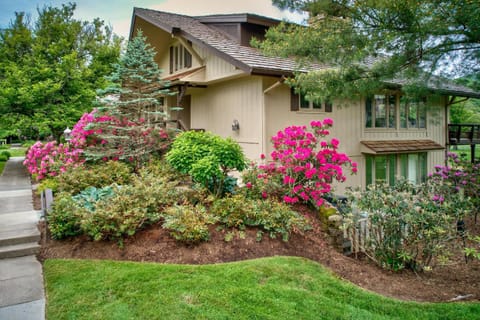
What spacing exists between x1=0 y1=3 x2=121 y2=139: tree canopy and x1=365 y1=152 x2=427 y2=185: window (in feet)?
38.9

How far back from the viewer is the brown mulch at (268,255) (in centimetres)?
484

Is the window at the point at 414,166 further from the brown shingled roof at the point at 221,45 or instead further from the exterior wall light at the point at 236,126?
the exterior wall light at the point at 236,126

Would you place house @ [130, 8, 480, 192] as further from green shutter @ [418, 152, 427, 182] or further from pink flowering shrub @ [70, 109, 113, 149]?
pink flowering shrub @ [70, 109, 113, 149]

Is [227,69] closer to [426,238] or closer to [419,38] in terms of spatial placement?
[419,38]

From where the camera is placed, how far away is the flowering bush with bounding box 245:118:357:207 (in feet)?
23.2

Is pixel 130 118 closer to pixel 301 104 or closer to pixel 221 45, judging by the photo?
pixel 221 45

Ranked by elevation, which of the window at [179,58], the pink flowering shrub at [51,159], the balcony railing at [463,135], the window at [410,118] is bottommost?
the pink flowering shrub at [51,159]

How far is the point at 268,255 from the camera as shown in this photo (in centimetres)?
534

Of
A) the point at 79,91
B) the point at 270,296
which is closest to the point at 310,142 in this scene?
the point at 270,296

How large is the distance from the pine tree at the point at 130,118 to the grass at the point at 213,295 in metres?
5.66

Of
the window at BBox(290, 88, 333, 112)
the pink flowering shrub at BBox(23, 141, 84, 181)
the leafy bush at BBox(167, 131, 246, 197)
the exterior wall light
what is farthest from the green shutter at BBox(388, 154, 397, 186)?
the pink flowering shrub at BBox(23, 141, 84, 181)

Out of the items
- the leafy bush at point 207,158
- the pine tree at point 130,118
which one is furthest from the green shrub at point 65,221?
the pine tree at point 130,118

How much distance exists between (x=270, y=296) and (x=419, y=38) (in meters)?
5.72

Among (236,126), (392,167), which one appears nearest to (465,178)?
(392,167)
